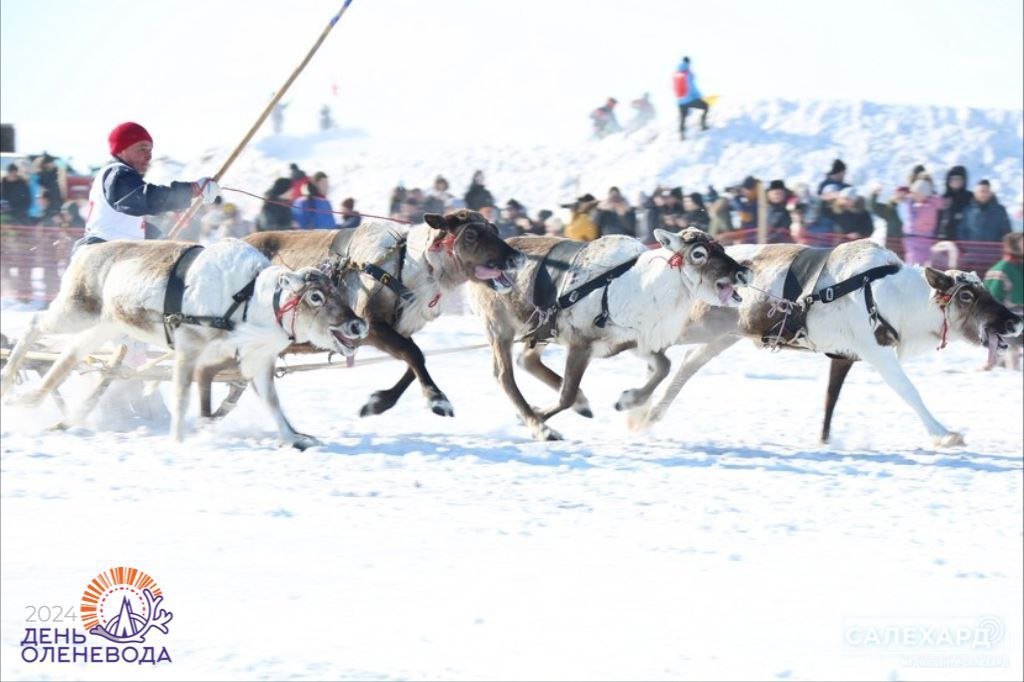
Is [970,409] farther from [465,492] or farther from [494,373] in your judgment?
[465,492]

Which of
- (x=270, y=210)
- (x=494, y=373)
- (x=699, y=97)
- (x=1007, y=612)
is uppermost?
(x=699, y=97)

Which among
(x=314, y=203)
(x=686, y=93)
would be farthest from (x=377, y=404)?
(x=686, y=93)

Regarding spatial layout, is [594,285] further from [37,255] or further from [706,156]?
[706,156]

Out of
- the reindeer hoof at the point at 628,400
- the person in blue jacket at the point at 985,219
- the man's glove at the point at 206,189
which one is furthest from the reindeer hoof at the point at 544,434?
the person in blue jacket at the point at 985,219

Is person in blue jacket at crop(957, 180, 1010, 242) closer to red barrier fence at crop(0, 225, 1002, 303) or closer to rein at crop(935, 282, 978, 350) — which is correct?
red barrier fence at crop(0, 225, 1002, 303)

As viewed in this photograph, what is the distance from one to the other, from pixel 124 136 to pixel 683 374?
404 cm

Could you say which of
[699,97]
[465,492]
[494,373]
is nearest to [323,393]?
[494,373]

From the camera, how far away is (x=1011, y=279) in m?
14.7

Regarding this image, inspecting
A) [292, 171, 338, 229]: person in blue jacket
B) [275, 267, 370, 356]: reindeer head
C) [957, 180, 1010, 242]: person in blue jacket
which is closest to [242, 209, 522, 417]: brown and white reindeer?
[275, 267, 370, 356]: reindeer head

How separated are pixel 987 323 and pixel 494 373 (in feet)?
10.3

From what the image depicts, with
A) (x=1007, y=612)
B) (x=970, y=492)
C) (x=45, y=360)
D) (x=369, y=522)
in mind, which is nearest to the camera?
(x=1007, y=612)

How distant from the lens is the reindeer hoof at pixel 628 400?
31.9ft

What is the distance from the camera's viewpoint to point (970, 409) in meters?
12.5

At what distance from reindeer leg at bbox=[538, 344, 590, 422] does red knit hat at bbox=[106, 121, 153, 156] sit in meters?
2.95
